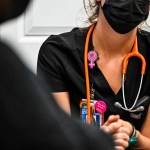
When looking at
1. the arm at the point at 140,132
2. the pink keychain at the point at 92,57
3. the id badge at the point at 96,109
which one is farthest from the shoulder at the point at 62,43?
the arm at the point at 140,132

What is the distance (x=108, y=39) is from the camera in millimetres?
1309

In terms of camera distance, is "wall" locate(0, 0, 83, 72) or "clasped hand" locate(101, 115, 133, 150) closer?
"clasped hand" locate(101, 115, 133, 150)

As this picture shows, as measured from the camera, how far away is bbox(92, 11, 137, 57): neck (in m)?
1.31

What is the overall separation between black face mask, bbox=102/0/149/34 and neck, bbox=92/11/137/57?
0.11 ft

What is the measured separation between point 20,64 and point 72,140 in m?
0.09

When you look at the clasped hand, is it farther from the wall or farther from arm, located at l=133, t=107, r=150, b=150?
the wall

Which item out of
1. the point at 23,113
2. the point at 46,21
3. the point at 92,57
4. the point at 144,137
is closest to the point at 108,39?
the point at 92,57

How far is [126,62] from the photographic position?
131 centimetres

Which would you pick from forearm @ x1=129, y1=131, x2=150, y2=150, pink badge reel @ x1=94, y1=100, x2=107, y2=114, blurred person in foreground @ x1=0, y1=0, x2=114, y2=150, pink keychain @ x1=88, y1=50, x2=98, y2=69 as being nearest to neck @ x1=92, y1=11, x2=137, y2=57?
pink keychain @ x1=88, y1=50, x2=98, y2=69

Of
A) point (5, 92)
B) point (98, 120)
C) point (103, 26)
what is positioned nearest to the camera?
point (5, 92)

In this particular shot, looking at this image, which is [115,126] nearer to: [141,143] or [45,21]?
[141,143]

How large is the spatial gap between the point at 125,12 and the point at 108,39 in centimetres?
11

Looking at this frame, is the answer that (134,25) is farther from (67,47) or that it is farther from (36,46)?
(36,46)

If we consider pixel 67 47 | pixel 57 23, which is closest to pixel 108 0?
pixel 67 47
